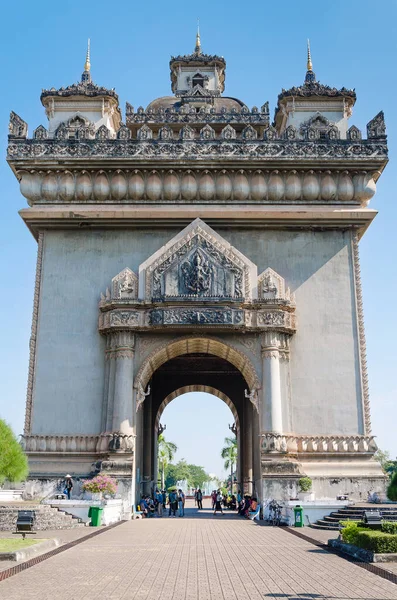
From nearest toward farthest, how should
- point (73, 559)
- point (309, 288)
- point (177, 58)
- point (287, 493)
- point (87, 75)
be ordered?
1. point (73, 559)
2. point (287, 493)
3. point (309, 288)
4. point (87, 75)
5. point (177, 58)

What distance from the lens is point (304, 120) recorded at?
29578 millimetres

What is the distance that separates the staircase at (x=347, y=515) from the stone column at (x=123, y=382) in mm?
7190

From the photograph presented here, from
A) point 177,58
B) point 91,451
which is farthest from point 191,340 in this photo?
point 177,58

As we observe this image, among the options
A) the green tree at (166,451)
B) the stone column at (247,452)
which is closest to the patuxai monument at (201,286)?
the stone column at (247,452)

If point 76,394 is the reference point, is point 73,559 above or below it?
below

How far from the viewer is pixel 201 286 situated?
23.3 meters

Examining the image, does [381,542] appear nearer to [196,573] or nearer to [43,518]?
[196,573]

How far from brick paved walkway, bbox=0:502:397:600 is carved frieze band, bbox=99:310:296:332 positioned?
9.05m

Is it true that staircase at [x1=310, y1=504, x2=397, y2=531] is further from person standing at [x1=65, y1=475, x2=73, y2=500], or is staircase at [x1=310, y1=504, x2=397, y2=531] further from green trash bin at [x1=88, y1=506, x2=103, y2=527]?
person standing at [x1=65, y1=475, x2=73, y2=500]

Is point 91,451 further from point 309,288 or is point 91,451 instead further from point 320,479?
point 309,288

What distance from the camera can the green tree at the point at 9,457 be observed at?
1426cm

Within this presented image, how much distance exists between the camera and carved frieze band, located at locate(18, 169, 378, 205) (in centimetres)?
2473

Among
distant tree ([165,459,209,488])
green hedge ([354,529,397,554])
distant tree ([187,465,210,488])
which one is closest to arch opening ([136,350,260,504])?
green hedge ([354,529,397,554])

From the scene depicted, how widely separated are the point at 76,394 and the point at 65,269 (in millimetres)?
4671
